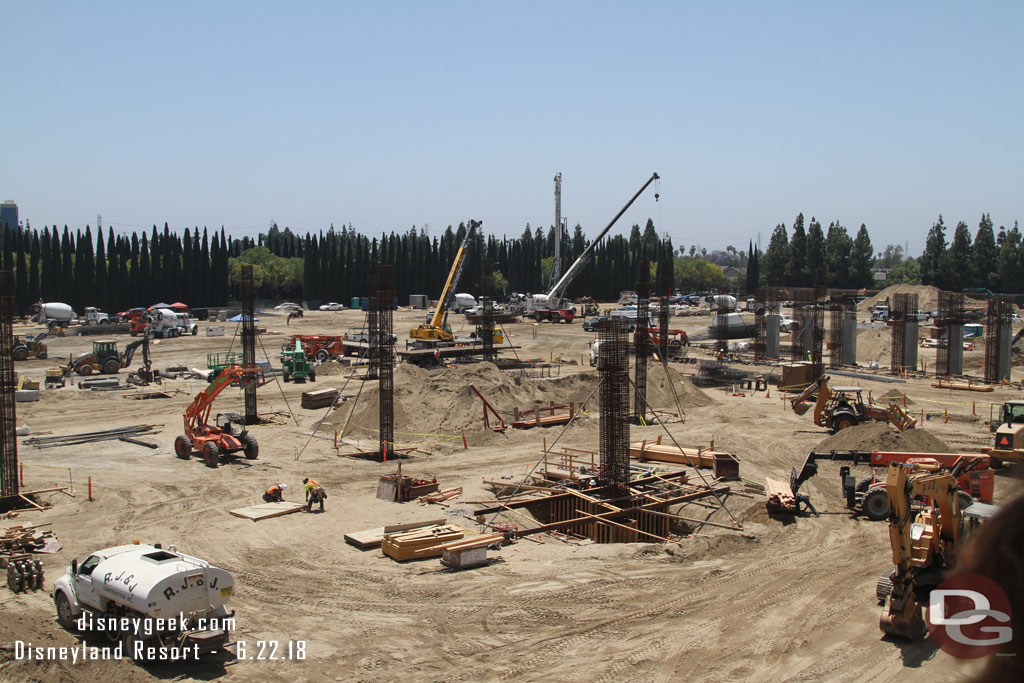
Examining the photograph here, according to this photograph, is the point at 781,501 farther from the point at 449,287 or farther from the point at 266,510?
the point at 449,287

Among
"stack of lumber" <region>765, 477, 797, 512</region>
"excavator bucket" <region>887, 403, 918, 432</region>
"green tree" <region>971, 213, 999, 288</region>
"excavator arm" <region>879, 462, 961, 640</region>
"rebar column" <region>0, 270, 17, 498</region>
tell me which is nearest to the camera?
"excavator arm" <region>879, 462, 961, 640</region>

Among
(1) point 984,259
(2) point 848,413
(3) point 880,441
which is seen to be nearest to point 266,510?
(3) point 880,441

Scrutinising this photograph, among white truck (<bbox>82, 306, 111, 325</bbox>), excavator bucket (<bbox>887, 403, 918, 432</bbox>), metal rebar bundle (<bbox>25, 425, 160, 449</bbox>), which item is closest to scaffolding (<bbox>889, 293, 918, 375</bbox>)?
excavator bucket (<bbox>887, 403, 918, 432</bbox>)

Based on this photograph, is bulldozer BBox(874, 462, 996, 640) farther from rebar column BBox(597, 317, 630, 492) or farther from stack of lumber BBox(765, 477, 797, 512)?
rebar column BBox(597, 317, 630, 492)

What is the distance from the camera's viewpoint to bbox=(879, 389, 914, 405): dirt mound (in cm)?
3775

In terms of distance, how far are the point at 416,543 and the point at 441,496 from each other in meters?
4.83

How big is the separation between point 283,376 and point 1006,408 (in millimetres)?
33056

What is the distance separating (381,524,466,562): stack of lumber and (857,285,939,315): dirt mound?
69.8 m

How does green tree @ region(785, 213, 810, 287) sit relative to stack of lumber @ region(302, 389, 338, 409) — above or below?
above

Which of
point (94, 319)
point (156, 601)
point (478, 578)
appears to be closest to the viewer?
point (156, 601)

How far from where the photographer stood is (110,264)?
8575 cm

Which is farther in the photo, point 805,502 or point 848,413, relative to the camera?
point 848,413

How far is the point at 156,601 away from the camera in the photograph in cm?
1233

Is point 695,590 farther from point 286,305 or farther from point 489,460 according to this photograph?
point 286,305
